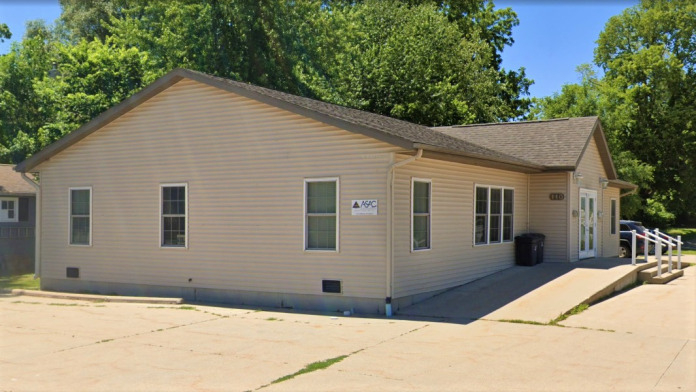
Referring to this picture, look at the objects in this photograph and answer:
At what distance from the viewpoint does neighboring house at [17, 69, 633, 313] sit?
1318 centimetres

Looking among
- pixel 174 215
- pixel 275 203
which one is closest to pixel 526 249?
pixel 275 203

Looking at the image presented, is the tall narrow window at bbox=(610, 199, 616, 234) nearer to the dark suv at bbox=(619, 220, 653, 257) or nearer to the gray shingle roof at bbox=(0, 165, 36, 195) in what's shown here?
the dark suv at bbox=(619, 220, 653, 257)

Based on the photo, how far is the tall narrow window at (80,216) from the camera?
669 inches

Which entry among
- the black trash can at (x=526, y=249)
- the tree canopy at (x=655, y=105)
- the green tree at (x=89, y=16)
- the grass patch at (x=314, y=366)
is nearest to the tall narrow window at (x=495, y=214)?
the black trash can at (x=526, y=249)

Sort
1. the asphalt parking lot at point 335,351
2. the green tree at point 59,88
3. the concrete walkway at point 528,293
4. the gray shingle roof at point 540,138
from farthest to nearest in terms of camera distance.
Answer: the green tree at point 59,88 → the gray shingle roof at point 540,138 → the concrete walkway at point 528,293 → the asphalt parking lot at point 335,351

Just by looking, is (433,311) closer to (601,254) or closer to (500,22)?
(601,254)

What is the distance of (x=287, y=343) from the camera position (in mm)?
10156

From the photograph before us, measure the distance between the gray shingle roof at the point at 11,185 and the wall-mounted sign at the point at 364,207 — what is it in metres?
23.5

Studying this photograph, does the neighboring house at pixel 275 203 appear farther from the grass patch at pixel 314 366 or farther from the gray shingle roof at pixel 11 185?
the gray shingle roof at pixel 11 185

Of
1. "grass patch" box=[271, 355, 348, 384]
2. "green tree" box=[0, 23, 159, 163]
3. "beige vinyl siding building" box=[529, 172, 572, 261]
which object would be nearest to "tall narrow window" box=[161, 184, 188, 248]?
"grass patch" box=[271, 355, 348, 384]

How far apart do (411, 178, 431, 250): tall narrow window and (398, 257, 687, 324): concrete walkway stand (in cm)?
121

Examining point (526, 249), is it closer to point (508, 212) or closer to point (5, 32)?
point (508, 212)

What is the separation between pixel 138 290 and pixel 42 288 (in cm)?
343

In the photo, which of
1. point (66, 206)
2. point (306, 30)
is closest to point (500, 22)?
point (306, 30)
